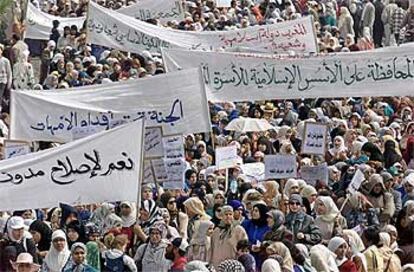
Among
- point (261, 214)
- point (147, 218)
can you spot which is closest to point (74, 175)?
point (147, 218)

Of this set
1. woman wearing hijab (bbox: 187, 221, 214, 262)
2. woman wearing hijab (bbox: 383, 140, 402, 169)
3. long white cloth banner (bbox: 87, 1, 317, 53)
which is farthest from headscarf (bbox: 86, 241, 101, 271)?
long white cloth banner (bbox: 87, 1, 317, 53)

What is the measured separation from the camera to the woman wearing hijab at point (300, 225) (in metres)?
14.5

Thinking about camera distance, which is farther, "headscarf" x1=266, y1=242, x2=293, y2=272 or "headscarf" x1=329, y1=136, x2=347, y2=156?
"headscarf" x1=329, y1=136, x2=347, y2=156

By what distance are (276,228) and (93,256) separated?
1.79 meters

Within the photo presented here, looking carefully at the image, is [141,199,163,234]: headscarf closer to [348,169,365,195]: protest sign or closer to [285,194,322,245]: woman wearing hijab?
[285,194,322,245]: woman wearing hijab

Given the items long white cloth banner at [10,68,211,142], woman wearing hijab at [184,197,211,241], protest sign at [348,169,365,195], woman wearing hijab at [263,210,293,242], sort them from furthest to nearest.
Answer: long white cloth banner at [10,68,211,142], protest sign at [348,169,365,195], woman wearing hijab at [184,197,211,241], woman wearing hijab at [263,210,293,242]

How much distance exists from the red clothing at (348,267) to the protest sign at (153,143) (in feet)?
12.7

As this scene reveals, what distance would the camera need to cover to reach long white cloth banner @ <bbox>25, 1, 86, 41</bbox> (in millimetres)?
29375

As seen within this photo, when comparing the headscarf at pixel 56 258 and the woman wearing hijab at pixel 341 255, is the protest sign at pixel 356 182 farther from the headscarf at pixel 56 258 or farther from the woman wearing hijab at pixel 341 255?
the headscarf at pixel 56 258

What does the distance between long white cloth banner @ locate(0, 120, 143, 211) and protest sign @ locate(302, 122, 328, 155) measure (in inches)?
148

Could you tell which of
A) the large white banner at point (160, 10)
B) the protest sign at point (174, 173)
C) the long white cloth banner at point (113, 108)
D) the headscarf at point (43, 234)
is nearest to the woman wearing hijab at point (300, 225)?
the protest sign at point (174, 173)

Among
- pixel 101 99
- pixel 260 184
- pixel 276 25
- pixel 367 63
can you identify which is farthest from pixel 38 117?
pixel 276 25

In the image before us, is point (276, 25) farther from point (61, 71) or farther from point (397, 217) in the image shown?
point (397, 217)

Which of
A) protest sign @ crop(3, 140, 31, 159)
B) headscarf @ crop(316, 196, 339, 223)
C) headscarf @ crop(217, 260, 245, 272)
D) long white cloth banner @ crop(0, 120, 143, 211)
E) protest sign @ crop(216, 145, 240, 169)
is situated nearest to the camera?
headscarf @ crop(217, 260, 245, 272)
